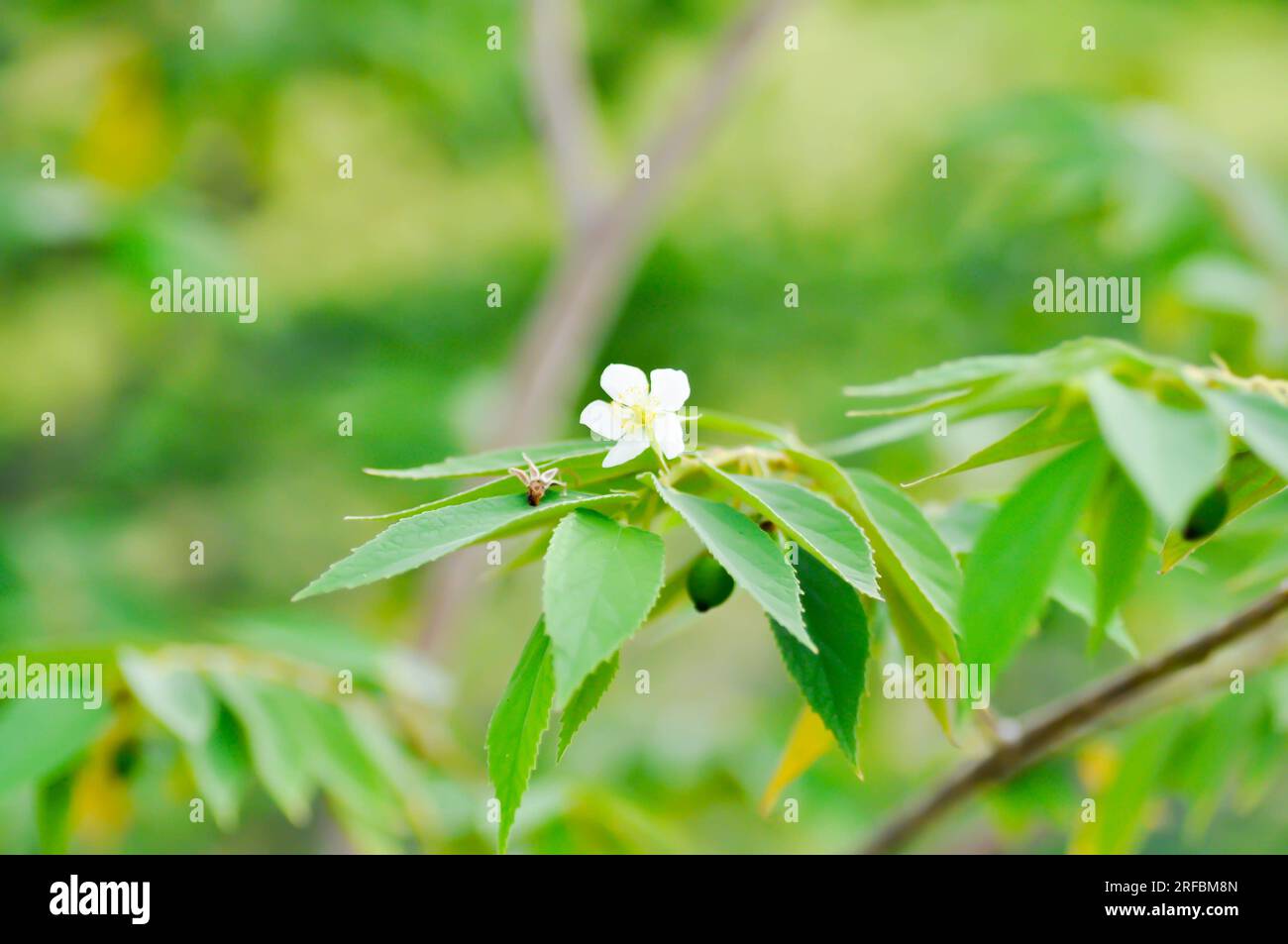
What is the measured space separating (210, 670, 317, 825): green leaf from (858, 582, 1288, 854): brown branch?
0.49 m

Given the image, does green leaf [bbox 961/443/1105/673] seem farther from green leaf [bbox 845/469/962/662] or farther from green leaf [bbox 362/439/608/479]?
green leaf [bbox 362/439/608/479]

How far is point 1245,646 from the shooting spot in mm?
1064

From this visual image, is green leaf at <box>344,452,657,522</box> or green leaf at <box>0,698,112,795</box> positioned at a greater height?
green leaf at <box>344,452,657,522</box>

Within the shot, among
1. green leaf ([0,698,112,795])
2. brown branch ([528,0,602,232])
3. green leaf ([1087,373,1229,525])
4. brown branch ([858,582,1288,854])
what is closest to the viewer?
Answer: green leaf ([1087,373,1229,525])

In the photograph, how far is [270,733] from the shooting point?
1075 millimetres

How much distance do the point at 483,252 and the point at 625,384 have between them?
8.27 ft

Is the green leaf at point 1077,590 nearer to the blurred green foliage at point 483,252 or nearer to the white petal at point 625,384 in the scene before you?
the white petal at point 625,384

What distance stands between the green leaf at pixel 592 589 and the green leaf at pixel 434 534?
2 centimetres

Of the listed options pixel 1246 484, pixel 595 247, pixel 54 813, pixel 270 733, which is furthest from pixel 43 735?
pixel 595 247

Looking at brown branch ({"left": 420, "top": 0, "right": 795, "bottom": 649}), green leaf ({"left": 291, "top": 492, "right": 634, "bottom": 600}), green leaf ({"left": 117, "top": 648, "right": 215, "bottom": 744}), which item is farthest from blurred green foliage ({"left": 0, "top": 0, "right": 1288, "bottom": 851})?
green leaf ({"left": 291, "top": 492, "right": 634, "bottom": 600})

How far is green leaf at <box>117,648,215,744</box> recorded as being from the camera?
0.96 metres

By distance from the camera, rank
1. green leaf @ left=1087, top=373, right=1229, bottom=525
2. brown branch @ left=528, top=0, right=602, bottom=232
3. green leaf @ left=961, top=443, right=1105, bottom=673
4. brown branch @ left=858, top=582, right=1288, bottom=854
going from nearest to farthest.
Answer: green leaf @ left=1087, top=373, right=1229, bottom=525
green leaf @ left=961, top=443, right=1105, bottom=673
brown branch @ left=858, top=582, right=1288, bottom=854
brown branch @ left=528, top=0, right=602, bottom=232

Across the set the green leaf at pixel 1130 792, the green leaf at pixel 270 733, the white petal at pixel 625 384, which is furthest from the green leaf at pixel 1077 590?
the green leaf at pixel 270 733
